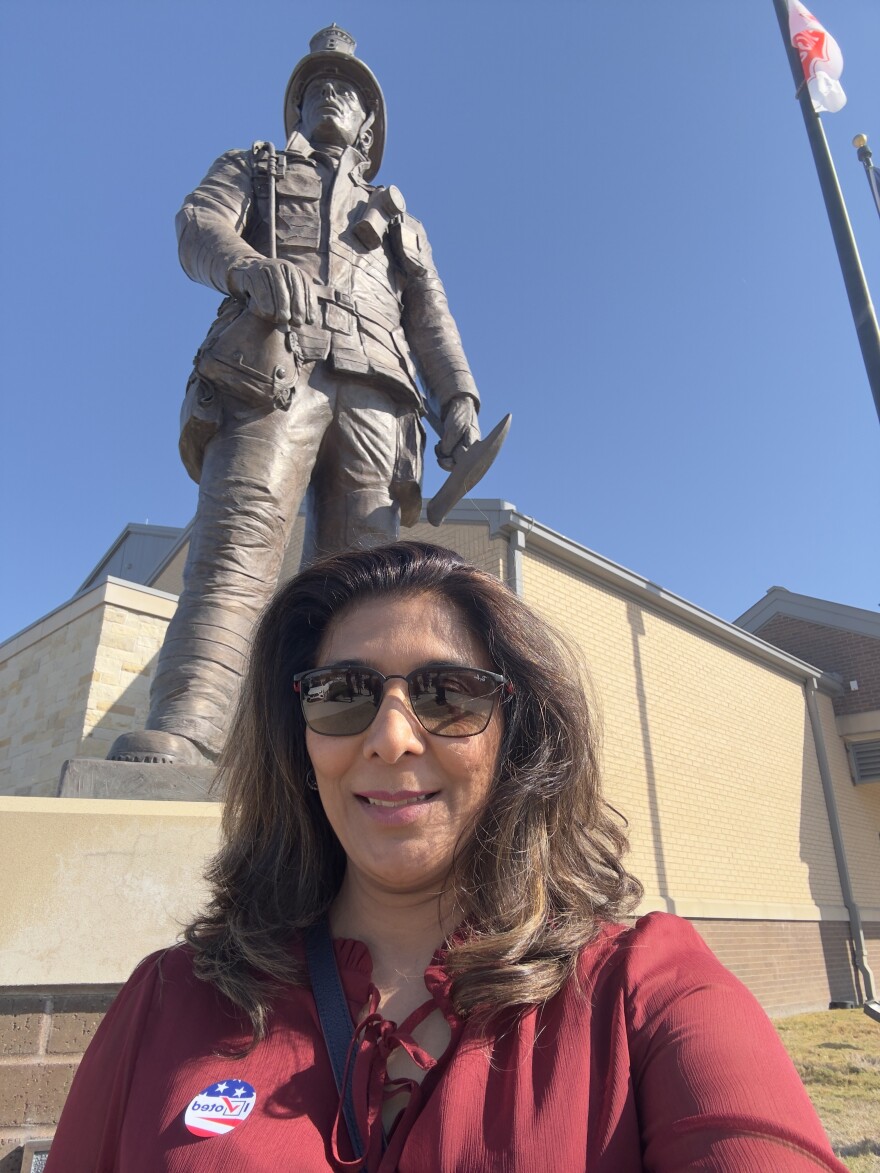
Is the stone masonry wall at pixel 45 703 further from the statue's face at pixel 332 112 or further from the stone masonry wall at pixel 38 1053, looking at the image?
the stone masonry wall at pixel 38 1053

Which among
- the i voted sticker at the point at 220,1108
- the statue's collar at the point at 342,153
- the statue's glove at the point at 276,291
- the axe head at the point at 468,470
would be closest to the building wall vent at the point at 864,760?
the axe head at the point at 468,470

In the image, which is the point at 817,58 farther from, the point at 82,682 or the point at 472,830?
the point at 82,682

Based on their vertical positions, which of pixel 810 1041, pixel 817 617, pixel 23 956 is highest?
pixel 817 617

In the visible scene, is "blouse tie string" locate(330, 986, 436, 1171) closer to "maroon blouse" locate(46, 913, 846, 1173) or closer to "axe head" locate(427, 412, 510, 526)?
"maroon blouse" locate(46, 913, 846, 1173)

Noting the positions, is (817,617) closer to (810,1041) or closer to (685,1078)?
(810,1041)

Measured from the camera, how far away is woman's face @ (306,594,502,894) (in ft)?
4.17

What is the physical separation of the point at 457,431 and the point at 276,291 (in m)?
1.07

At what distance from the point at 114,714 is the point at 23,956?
750 cm

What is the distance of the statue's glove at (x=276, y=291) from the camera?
3.07m

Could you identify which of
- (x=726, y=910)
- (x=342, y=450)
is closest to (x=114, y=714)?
(x=342, y=450)

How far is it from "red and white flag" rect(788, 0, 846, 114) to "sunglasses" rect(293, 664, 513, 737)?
350 inches

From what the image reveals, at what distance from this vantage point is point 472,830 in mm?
1335

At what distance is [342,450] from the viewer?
3.62 m

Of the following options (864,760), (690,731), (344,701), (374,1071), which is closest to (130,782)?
(344,701)
